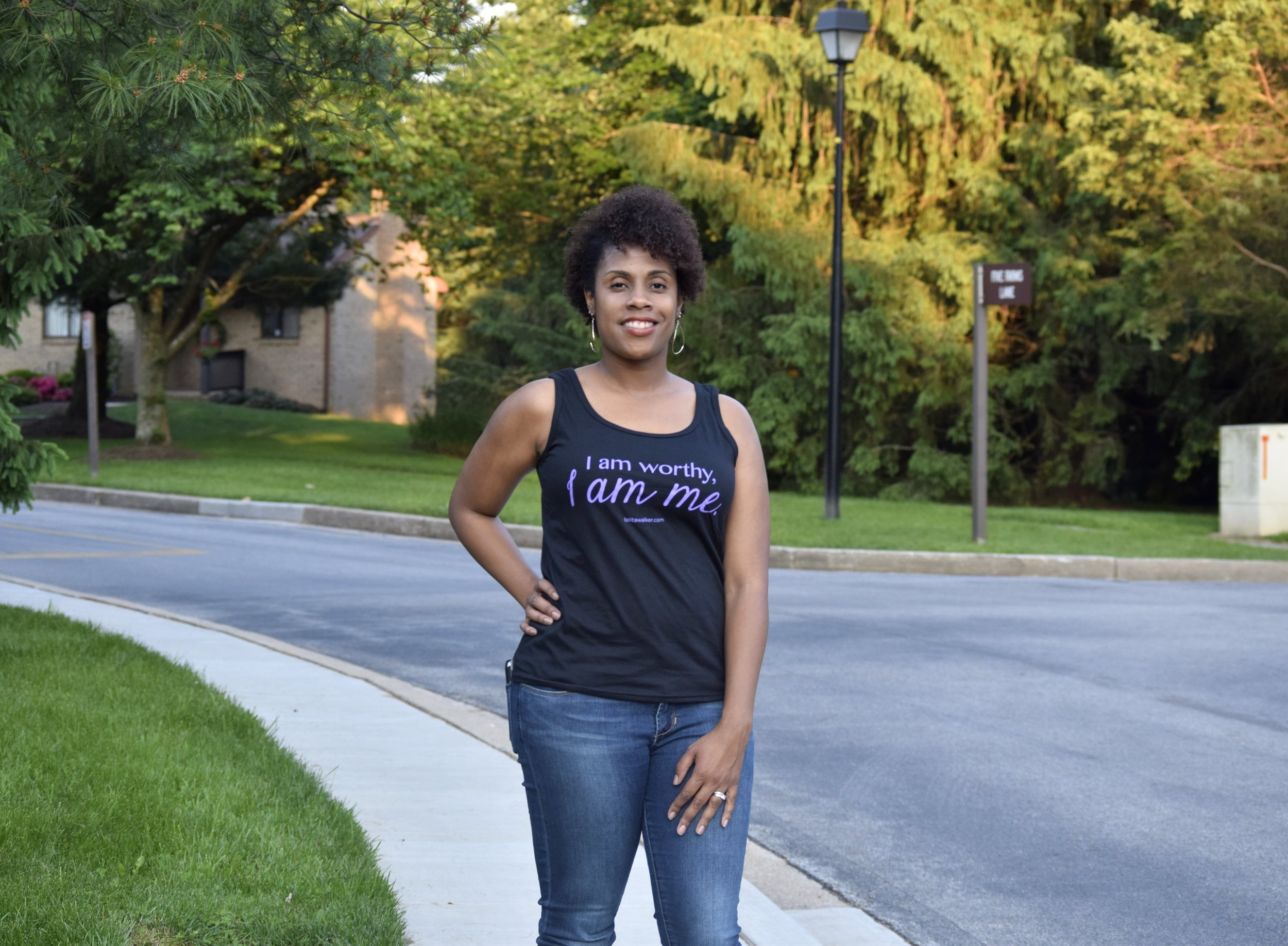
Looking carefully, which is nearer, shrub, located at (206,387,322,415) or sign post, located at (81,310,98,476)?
sign post, located at (81,310,98,476)

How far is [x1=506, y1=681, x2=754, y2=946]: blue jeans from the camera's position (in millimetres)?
2766

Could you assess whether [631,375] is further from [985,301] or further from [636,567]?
[985,301]

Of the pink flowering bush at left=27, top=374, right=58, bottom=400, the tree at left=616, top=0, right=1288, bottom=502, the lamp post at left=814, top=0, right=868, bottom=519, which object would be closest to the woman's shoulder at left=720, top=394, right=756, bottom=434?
the lamp post at left=814, top=0, right=868, bottom=519

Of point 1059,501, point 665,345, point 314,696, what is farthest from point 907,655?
point 1059,501


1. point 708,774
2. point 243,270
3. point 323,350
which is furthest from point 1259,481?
point 323,350

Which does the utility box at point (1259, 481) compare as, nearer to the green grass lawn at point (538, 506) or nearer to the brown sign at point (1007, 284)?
the green grass lawn at point (538, 506)

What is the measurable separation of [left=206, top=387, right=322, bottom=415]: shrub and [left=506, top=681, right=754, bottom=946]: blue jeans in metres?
47.6

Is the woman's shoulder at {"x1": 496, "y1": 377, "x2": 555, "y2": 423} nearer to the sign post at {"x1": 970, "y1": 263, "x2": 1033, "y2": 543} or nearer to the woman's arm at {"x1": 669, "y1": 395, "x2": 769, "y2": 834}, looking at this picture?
the woman's arm at {"x1": 669, "y1": 395, "x2": 769, "y2": 834}

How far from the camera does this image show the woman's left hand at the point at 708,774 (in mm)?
2738

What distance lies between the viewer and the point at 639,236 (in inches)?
117

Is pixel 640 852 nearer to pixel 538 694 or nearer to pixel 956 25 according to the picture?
pixel 538 694

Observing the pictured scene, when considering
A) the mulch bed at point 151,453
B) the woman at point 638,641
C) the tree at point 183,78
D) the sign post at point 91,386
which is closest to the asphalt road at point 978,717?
the woman at point 638,641

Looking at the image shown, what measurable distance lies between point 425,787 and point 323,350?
47105 millimetres

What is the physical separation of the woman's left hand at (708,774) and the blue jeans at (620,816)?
24 mm
